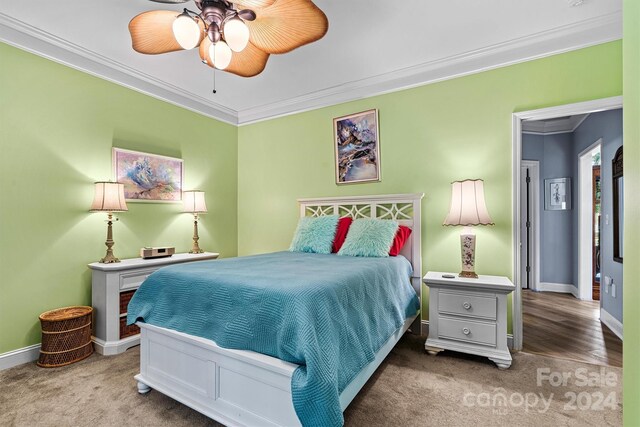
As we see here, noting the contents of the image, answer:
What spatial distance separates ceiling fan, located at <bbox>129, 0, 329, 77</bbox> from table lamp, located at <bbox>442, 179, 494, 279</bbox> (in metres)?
1.78

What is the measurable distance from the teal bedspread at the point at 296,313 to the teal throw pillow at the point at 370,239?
1.73 ft

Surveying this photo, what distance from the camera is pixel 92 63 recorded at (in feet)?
9.55

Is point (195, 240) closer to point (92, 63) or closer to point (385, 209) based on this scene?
point (92, 63)

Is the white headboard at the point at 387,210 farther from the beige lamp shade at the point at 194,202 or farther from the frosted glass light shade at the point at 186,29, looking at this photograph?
the frosted glass light shade at the point at 186,29

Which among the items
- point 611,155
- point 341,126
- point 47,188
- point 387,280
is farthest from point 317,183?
point 611,155

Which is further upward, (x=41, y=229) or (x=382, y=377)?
(x=41, y=229)

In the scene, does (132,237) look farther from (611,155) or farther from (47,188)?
(611,155)

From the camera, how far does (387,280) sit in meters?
2.35

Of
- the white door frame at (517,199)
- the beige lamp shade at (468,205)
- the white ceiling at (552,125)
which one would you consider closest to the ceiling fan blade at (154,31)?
the beige lamp shade at (468,205)

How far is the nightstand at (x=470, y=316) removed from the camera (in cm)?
238

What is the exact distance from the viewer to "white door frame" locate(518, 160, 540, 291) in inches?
189

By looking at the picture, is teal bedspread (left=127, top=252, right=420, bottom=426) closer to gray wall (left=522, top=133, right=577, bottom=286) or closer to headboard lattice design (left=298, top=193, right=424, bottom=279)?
headboard lattice design (left=298, top=193, right=424, bottom=279)

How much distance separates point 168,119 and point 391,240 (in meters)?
2.92

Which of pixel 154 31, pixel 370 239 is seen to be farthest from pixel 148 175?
pixel 370 239
